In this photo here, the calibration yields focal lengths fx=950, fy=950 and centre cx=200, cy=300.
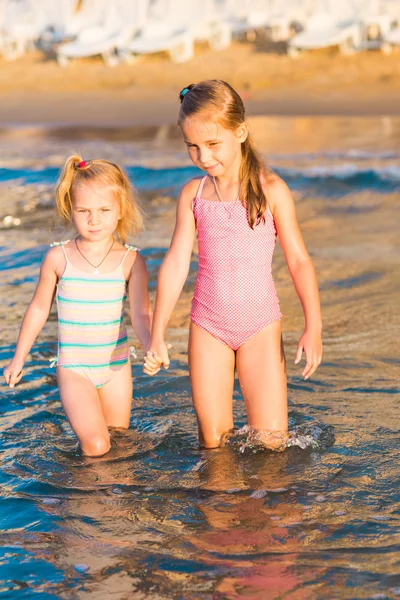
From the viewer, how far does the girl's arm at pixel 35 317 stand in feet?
14.0

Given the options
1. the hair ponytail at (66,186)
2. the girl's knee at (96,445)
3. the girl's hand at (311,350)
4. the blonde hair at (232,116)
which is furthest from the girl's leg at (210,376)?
the hair ponytail at (66,186)

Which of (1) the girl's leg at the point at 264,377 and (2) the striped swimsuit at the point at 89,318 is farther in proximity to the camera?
(2) the striped swimsuit at the point at 89,318

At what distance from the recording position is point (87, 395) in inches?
173

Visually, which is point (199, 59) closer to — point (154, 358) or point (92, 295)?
point (92, 295)

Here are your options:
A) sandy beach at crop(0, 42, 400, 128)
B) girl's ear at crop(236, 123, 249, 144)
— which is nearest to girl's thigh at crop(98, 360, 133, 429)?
girl's ear at crop(236, 123, 249, 144)

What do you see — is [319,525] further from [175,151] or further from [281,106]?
[281,106]

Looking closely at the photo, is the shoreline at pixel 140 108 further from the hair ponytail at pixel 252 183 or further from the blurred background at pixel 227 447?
the hair ponytail at pixel 252 183

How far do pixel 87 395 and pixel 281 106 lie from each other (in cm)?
1431

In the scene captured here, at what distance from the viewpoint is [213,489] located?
4.11m

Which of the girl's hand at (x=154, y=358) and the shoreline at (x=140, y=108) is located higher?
the shoreline at (x=140, y=108)

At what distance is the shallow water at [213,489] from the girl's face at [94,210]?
388 mm

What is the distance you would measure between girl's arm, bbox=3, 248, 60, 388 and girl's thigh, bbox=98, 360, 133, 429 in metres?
0.43

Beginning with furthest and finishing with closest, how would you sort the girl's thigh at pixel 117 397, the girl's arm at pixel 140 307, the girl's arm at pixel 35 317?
the girl's thigh at pixel 117 397, the girl's arm at pixel 140 307, the girl's arm at pixel 35 317

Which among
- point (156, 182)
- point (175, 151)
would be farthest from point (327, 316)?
point (175, 151)
